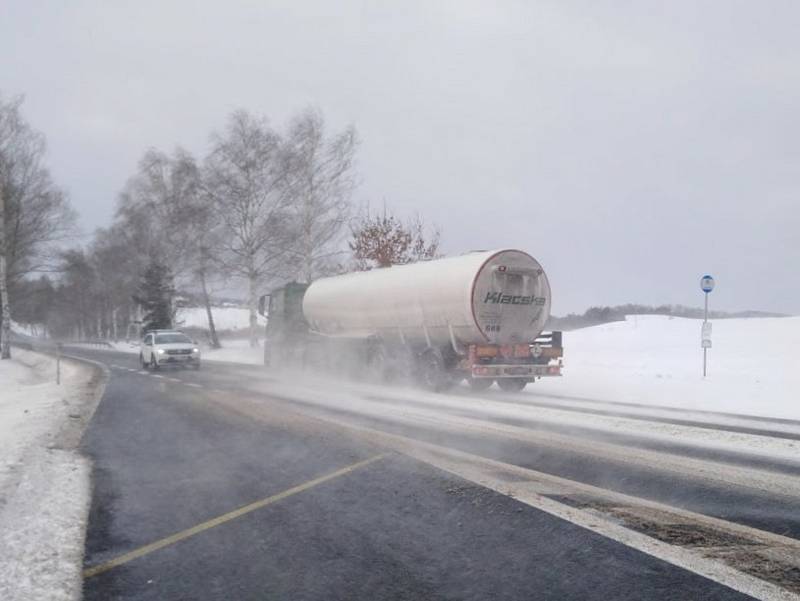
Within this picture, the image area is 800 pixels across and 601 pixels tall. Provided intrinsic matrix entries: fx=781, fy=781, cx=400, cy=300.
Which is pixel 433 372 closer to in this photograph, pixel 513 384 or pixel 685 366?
pixel 513 384

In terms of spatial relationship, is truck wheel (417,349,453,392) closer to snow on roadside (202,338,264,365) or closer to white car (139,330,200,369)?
white car (139,330,200,369)

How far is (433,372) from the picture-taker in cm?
1808

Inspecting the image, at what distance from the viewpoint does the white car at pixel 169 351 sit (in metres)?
28.2

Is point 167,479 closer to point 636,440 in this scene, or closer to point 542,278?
point 636,440

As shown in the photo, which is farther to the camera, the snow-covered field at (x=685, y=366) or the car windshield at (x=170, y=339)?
the car windshield at (x=170, y=339)

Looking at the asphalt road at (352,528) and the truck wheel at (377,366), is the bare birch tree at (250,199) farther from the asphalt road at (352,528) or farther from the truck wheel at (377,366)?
the asphalt road at (352,528)

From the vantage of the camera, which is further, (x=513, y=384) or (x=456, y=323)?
(x=513, y=384)

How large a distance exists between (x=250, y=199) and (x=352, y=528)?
118ft

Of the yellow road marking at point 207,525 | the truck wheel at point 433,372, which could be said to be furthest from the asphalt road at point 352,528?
the truck wheel at point 433,372

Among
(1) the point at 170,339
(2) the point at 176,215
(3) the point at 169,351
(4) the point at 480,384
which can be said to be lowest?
(4) the point at 480,384

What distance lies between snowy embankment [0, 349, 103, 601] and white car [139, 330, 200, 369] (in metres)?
14.5

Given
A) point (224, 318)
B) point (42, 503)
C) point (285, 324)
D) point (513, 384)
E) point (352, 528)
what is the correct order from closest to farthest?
point (352, 528) → point (42, 503) → point (513, 384) → point (285, 324) → point (224, 318)

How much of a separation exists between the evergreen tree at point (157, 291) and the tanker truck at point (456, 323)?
35.5 meters

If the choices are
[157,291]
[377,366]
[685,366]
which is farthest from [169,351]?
[157,291]
